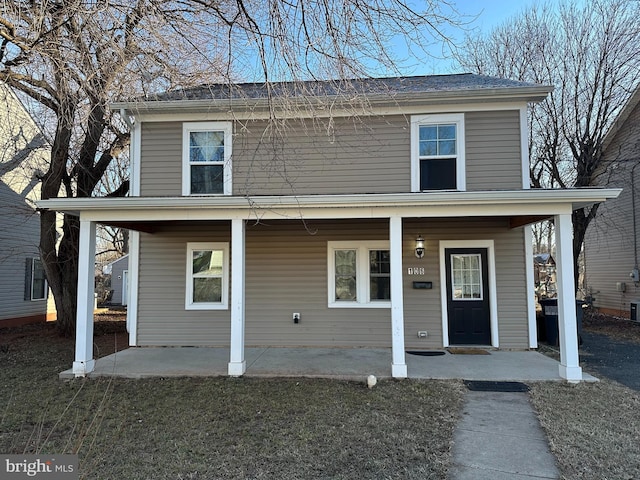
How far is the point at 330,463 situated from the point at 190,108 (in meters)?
6.70

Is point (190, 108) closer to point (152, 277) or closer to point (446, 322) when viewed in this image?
point (152, 277)

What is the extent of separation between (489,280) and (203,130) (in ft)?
21.1

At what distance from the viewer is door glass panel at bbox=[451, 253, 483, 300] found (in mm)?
7770

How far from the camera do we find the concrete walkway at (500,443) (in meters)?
3.27

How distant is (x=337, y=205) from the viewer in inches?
235

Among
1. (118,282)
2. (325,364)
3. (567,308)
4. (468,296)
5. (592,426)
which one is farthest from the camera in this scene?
(118,282)

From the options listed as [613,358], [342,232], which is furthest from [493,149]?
[613,358]

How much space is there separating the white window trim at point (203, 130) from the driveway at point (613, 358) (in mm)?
7188

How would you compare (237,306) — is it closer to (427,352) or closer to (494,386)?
(427,352)

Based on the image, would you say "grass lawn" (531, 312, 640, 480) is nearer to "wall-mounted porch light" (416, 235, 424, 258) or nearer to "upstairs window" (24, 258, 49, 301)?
"wall-mounted porch light" (416, 235, 424, 258)

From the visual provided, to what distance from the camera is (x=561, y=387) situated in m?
5.32

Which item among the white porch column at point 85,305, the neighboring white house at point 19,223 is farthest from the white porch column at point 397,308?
the neighboring white house at point 19,223

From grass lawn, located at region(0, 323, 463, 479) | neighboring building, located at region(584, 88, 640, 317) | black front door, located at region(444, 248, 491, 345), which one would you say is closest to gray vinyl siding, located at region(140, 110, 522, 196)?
black front door, located at region(444, 248, 491, 345)

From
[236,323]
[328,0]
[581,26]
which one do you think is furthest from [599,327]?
[328,0]
